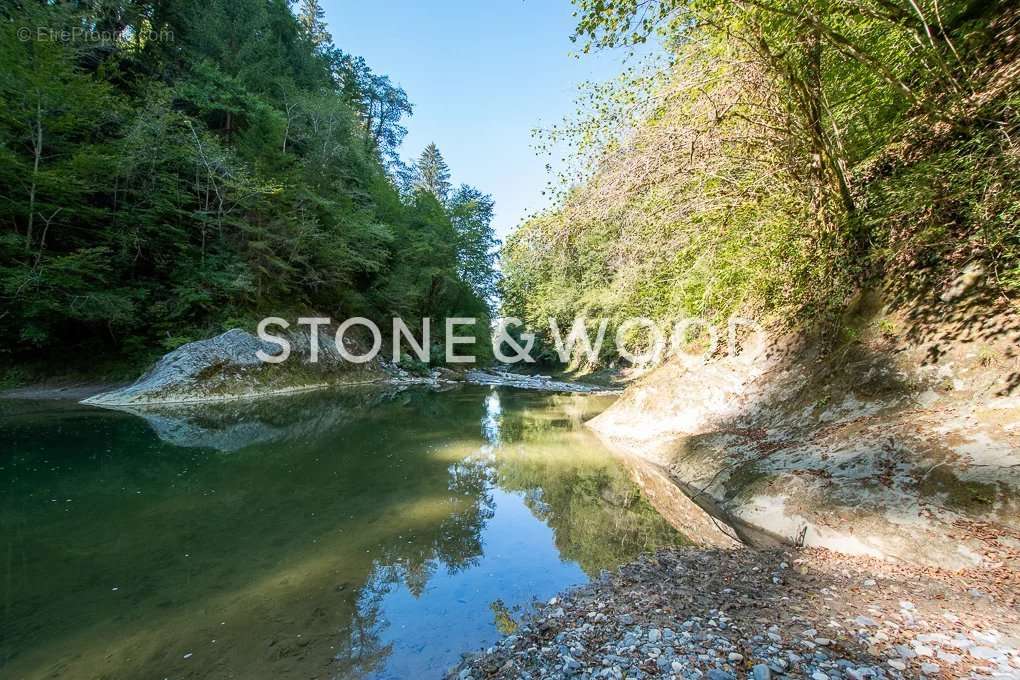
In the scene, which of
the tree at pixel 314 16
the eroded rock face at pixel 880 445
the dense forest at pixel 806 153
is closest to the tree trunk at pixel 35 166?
the dense forest at pixel 806 153

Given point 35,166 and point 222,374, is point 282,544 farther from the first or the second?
point 35,166

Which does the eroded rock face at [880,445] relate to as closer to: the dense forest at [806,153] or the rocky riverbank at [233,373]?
the dense forest at [806,153]

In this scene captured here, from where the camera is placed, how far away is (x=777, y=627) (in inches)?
111

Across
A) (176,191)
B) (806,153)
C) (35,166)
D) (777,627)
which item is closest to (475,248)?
(176,191)

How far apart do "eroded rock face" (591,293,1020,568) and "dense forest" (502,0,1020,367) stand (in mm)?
761

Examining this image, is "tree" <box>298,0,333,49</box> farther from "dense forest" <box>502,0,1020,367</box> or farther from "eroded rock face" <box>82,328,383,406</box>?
"dense forest" <box>502,0,1020,367</box>

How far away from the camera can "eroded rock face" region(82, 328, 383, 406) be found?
13453mm

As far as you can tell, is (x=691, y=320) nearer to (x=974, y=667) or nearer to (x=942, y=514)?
(x=942, y=514)

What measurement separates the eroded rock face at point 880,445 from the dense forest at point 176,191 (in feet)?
56.6

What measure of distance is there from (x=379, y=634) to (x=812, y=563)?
12.2 feet

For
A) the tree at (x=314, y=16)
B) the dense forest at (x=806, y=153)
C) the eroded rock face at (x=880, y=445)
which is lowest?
the eroded rock face at (x=880, y=445)

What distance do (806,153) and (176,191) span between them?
1916 cm

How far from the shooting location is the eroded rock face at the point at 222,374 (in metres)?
13.5

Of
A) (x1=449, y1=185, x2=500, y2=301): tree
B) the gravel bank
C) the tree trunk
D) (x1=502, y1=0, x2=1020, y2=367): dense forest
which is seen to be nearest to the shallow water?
the gravel bank
